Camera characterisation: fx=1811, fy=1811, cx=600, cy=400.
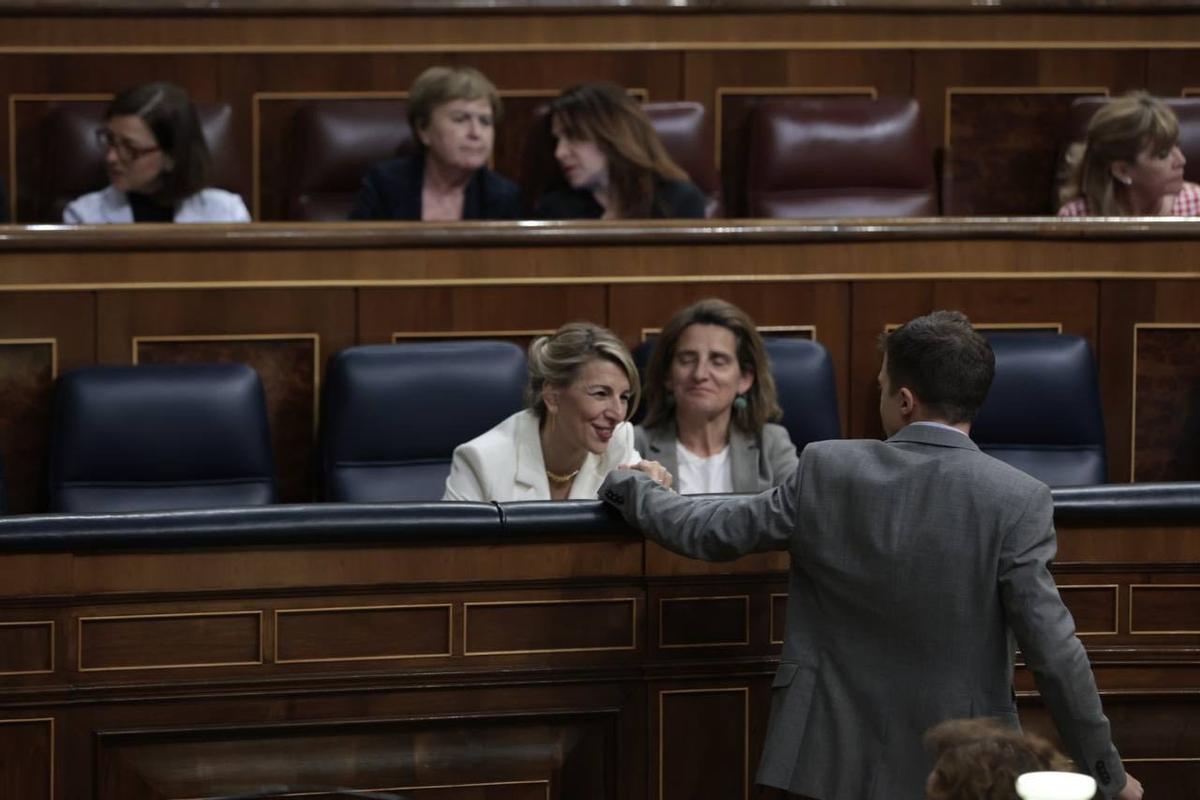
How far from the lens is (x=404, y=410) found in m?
2.08

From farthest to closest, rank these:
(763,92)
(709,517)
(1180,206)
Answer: (763,92) → (1180,206) → (709,517)

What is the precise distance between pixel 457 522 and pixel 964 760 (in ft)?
1.92

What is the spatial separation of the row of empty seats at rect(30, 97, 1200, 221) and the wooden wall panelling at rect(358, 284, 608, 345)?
0.45m

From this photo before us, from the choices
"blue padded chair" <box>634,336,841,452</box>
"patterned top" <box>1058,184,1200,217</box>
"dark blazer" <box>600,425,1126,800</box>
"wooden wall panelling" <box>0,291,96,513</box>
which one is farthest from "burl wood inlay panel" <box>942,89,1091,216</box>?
"dark blazer" <box>600,425,1126,800</box>

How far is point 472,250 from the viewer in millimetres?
2172

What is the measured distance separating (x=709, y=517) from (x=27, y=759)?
552mm

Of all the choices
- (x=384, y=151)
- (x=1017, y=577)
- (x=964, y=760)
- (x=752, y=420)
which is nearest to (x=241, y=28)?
(x=384, y=151)

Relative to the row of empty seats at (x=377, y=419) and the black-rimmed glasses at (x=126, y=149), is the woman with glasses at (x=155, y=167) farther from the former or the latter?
the row of empty seats at (x=377, y=419)

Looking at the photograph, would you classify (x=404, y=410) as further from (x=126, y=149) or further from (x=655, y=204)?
(x=126, y=149)

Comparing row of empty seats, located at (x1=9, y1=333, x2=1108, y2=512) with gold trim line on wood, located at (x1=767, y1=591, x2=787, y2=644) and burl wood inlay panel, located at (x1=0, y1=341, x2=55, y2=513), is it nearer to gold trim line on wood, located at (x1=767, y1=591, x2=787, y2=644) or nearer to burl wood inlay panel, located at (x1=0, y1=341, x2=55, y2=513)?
burl wood inlay panel, located at (x1=0, y1=341, x2=55, y2=513)

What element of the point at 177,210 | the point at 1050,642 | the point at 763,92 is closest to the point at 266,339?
the point at 177,210

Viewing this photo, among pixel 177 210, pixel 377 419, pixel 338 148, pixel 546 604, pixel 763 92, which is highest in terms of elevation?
pixel 763 92

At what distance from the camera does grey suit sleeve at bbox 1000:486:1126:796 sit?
126 centimetres

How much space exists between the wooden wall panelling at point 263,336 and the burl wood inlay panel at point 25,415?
72 mm
